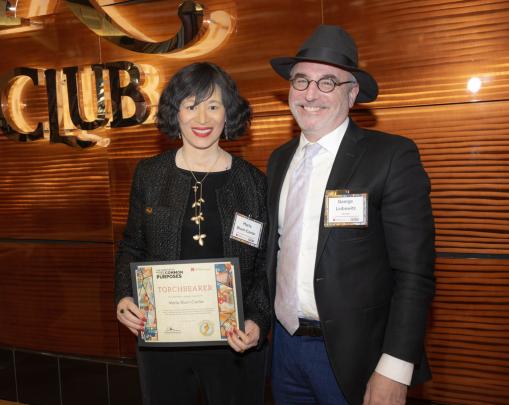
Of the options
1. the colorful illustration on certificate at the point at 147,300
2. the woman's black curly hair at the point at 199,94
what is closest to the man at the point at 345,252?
the woman's black curly hair at the point at 199,94

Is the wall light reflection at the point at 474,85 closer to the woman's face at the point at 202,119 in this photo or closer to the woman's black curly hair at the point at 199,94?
the woman's black curly hair at the point at 199,94

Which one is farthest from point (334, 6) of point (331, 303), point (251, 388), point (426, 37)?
point (251, 388)

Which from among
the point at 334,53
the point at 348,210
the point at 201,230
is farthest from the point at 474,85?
the point at 201,230

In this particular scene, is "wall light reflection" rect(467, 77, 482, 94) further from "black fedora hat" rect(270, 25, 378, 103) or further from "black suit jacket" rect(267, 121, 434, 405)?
"black suit jacket" rect(267, 121, 434, 405)

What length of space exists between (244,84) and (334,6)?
2.16 feet

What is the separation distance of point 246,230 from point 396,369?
2.27 ft

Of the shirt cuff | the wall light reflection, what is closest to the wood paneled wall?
the wall light reflection

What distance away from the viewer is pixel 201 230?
1990mm

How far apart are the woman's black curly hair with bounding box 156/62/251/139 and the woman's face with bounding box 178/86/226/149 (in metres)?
0.02

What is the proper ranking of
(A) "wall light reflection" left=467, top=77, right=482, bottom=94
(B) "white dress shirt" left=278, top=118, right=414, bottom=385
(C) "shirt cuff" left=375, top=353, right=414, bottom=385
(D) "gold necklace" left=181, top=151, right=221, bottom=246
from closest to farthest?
(C) "shirt cuff" left=375, top=353, right=414, bottom=385 → (B) "white dress shirt" left=278, top=118, right=414, bottom=385 → (D) "gold necklace" left=181, top=151, right=221, bottom=246 → (A) "wall light reflection" left=467, top=77, right=482, bottom=94

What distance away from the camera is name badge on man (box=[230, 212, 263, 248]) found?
1.99 m

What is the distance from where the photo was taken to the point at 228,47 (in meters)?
3.21

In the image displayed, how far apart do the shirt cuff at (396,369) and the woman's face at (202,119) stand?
0.97 m

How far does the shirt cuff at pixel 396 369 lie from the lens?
171 centimetres
